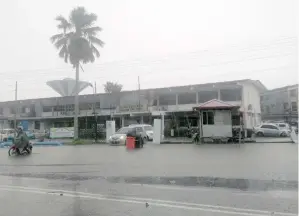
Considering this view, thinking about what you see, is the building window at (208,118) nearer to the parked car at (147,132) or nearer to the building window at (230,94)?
the parked car at (147,132)

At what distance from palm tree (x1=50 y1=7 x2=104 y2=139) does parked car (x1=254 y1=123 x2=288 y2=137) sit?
18.1 meters

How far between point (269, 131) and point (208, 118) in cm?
1098

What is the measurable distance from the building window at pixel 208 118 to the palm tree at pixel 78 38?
1512 centimetres

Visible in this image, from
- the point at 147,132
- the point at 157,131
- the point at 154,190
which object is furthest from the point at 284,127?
the point at 154,190

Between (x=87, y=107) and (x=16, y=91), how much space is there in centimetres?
1086

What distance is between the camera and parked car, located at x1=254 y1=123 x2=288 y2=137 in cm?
3378

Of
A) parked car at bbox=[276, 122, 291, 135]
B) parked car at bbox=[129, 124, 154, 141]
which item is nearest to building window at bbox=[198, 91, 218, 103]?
parked car at bbox=[276, 122, 291, 135]

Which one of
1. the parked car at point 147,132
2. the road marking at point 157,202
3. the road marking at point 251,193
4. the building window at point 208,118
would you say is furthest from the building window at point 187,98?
the road marking at point 157,202

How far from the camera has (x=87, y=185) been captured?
8820mm

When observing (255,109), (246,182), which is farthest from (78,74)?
(246,182)

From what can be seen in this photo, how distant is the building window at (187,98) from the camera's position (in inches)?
1766

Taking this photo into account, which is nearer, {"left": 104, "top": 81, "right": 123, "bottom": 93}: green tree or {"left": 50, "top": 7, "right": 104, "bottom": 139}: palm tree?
{"left": 50, "top": 7, "right": 104, "bottom": 139}: palm tree

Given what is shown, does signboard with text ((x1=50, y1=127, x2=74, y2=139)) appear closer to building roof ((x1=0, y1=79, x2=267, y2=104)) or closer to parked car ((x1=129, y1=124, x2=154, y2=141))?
parked car ((x1=129, y1=124, x2=154, y2=141))

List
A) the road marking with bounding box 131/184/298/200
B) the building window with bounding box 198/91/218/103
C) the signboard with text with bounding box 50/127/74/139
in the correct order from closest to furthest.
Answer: the road marking with bounding box 131/184/298/200 → the signboard with text with bounding box 50/127/74/139 → the building window with bounding box 198/91/218/103
